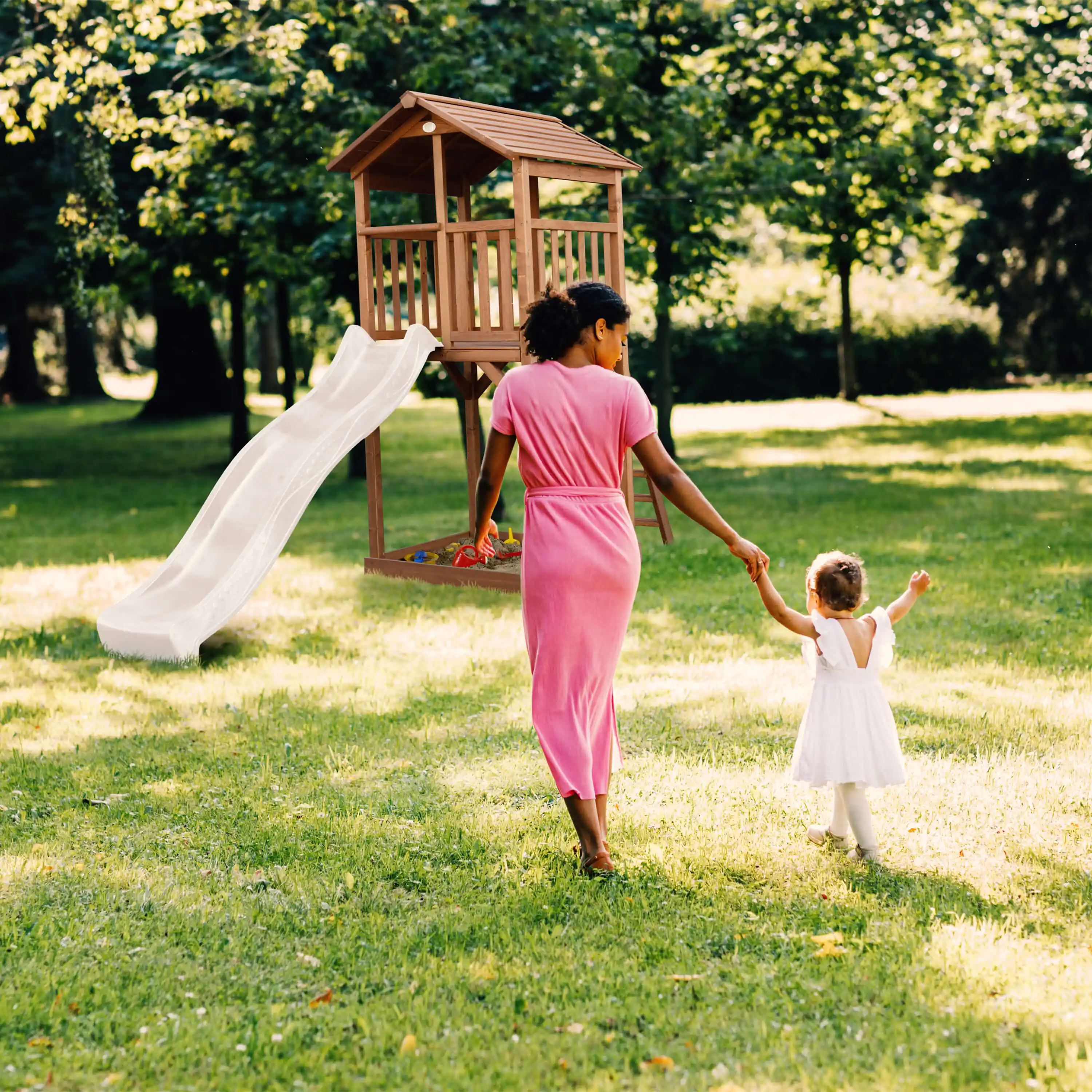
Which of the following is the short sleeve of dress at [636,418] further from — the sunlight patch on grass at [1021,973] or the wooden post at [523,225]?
the wooden post at [523,225]

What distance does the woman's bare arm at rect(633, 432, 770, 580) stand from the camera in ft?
15.2

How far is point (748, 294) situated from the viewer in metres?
32.7

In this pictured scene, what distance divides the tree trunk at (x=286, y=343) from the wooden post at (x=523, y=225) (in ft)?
38.6

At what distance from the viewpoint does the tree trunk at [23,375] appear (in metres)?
38.1

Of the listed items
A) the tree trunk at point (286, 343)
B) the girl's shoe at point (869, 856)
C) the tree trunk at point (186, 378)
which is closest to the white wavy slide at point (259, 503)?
the girl's shoe at point (869, 856)

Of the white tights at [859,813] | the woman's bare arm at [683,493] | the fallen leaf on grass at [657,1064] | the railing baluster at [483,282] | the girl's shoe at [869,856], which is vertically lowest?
the fallen leaf on grass at [657,1064]

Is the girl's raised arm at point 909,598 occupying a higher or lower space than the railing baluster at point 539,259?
lower

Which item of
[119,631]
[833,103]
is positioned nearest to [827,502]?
[833,103]

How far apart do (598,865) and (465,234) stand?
4.83 m

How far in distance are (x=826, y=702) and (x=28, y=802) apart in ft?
11.5

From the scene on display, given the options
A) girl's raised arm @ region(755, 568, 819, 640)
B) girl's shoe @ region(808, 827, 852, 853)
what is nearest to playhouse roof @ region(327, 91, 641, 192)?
girl's raised arm @ region(755, 568, 819, 640)

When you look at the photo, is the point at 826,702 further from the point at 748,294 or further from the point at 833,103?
the point at 748,294

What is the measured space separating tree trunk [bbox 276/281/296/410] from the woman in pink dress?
49.6 feet

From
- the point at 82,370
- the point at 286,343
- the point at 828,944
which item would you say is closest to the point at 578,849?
the point at 828,944
